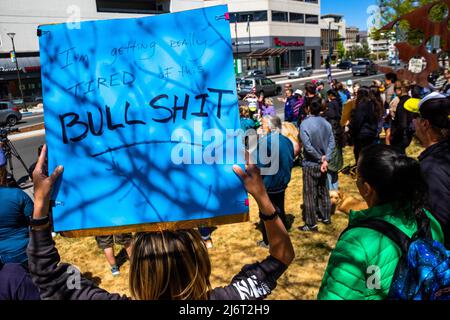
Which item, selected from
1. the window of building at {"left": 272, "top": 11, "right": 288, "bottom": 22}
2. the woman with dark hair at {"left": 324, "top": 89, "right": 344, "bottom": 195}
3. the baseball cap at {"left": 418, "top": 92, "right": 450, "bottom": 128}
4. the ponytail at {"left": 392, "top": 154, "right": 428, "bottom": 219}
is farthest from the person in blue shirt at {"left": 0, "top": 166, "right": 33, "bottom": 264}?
the window of building at {"left": 272, "top": 11, "right": 288, "bottom": 22}

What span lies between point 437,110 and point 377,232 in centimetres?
134

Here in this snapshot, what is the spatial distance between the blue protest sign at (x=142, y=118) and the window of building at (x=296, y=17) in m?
57.1

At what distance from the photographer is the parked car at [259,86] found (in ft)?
73.9

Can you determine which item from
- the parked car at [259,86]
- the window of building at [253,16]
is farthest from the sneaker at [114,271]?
the window of building at [253,16]

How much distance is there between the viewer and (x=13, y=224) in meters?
2.65

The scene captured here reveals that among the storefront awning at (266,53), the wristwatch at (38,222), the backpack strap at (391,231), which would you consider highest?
the storefront awning at (266,53)

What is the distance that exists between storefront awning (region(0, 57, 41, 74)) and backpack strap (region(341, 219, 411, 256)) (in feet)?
125

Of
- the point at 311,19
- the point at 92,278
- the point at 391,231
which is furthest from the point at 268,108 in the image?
the point at 311,19

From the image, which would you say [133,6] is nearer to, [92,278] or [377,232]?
[92,278]

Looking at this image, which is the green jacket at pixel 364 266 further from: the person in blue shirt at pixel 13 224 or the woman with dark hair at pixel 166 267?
the person in blue shirt at pixel 13 224

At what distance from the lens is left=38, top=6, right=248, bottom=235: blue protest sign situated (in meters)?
1.69

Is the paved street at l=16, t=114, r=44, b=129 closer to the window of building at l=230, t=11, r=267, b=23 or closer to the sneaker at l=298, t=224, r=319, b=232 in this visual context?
the sneaker at l=298, t=224, r=319, b=232

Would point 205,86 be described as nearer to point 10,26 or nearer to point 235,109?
point 235,109
